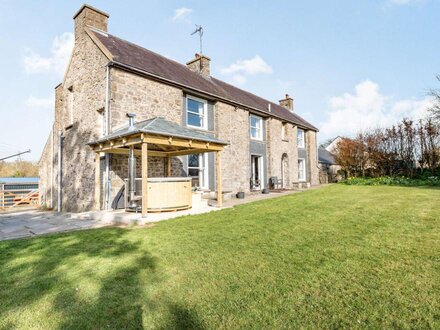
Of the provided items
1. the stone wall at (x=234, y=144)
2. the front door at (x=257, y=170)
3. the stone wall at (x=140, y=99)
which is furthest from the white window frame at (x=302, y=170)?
the stone wall at (x=140, y=99)

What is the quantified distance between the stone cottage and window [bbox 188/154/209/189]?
0.18ft

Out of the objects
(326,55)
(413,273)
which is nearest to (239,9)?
(326,55)

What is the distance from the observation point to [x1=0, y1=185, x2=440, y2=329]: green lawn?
8.22 feet

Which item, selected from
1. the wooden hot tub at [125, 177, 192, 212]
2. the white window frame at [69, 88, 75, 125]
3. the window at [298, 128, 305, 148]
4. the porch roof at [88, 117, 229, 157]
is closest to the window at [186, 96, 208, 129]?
the porch roof at [88, 117, 229, 157]

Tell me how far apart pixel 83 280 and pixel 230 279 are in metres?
2.04

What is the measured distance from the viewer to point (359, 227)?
5.64 metres

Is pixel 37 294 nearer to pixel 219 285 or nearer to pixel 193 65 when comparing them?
pixel 219 285

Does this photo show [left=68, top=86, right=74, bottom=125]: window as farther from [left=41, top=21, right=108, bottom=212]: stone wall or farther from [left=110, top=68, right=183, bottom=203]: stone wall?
[left=110, top=68, right=183, bottom=203]: stone wall

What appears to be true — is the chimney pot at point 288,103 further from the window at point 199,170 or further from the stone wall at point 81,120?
the stone wall at point 81,120

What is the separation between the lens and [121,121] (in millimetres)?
9922

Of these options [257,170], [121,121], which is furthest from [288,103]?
[121,121]

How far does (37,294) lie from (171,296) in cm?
171

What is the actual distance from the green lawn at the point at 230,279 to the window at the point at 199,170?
24.8 ft

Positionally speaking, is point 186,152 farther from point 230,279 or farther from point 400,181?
point 400,181
